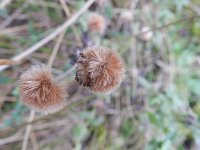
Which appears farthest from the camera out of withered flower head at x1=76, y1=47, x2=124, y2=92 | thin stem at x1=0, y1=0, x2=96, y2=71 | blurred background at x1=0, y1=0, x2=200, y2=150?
blurred background at x1=0, y1=0, x2=200, y2=150

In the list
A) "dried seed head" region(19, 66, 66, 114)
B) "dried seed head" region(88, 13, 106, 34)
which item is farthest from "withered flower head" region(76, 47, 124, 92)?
"dried seed head" region(88, 13, 106, 34)

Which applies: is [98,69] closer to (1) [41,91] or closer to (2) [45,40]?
(1) [41,91]

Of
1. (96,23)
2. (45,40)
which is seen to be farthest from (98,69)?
(96,23)

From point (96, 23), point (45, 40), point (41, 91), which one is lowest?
point (41, 91)

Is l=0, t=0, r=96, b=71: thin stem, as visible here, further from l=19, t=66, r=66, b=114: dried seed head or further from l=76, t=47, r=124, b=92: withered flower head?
l=76, t=47, r=124, b=92: withered flower head

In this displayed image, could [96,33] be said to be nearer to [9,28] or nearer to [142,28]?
[142,28]

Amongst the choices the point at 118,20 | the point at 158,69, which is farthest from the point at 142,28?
the point at 158,69
